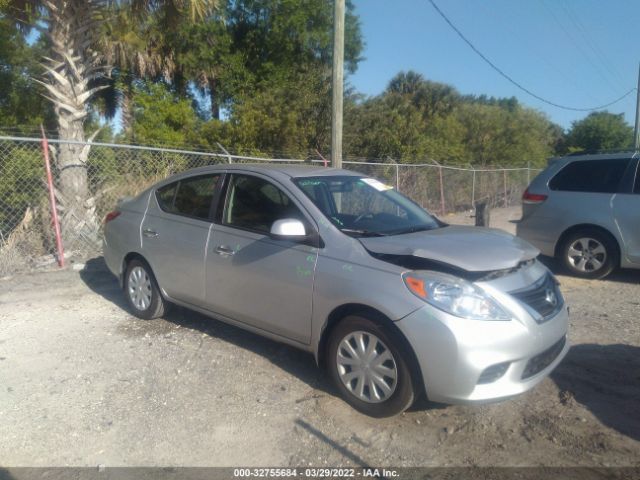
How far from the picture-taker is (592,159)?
730 cm

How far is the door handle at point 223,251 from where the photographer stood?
445cm

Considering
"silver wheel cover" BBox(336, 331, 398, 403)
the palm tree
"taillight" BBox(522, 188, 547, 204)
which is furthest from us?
the palm tree

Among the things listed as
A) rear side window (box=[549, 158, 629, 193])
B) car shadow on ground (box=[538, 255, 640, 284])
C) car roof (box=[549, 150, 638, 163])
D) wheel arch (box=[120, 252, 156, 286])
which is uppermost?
car roof (box=[549, 150, 638, 163])

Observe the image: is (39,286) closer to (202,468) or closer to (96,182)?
(96,182)

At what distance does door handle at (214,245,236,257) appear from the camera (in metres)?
4.45

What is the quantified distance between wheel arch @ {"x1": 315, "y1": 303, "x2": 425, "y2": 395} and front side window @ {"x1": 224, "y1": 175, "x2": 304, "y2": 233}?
804 mm

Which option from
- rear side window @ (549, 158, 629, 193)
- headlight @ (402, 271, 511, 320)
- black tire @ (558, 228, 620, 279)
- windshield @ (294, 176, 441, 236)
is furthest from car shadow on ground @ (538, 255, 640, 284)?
headlight @ (402, 271, 511, 320)

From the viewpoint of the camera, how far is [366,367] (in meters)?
3.55

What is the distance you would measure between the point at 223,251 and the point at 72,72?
18.1ft

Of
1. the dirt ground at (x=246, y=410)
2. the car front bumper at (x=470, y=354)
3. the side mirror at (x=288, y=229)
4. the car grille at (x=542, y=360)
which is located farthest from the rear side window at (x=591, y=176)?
the side mirror at (x=288, y=229)

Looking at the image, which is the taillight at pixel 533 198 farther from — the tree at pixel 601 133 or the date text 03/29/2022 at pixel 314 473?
the tree at pixel 601 133

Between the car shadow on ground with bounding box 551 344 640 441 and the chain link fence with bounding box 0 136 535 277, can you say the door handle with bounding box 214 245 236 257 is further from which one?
the chain link fence with bounding box 0 136 535 277

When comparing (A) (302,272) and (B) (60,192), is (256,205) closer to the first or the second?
(A) (302,272)

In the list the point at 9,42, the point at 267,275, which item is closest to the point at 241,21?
the point at 9,42
